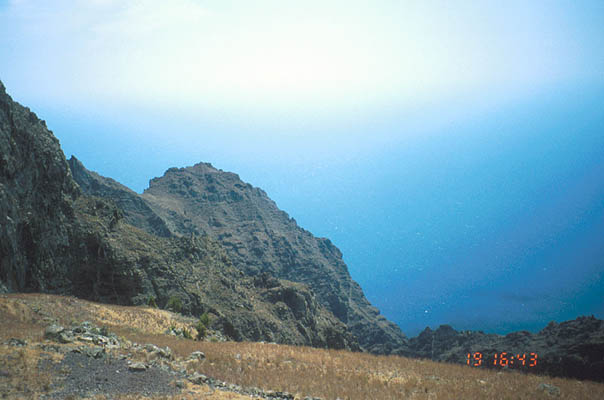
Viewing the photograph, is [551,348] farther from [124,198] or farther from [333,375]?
[124,198]

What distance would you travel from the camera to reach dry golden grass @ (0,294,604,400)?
15.3 m

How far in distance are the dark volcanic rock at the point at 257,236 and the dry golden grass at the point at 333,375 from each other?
9572 centimetres

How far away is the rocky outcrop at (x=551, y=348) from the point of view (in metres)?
39.5

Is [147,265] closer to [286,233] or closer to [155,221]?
[155,221]

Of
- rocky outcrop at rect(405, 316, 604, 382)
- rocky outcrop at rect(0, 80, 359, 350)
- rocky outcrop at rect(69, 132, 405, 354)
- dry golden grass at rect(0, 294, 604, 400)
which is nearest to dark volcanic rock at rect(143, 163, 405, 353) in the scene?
rocky outcrop at rect(69, 132, 405, 354)

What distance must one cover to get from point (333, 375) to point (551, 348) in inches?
1758

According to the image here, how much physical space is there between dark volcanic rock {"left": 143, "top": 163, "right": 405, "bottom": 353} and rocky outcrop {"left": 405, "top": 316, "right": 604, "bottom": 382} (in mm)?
43004

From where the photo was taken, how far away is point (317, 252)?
179 meters

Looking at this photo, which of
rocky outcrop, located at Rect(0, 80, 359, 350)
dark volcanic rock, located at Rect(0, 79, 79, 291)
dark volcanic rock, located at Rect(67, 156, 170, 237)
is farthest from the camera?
dark volcanic rock, located at Rect(67, 156, 170, 237)

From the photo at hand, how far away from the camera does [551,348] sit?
48938 millimetres

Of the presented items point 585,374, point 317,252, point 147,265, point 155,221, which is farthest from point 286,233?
point 585,374
